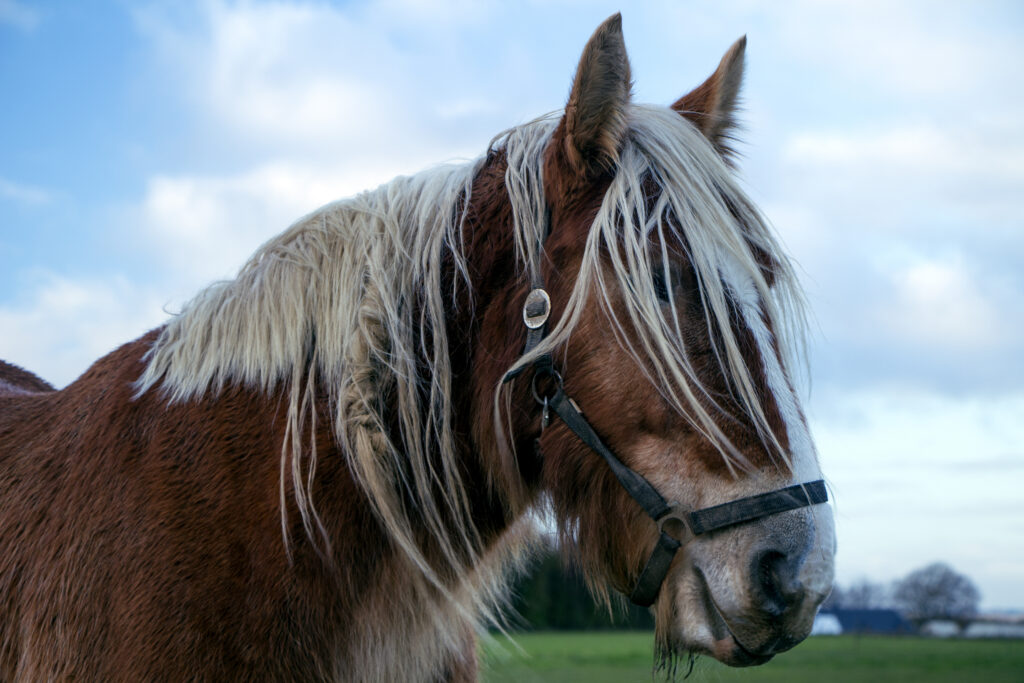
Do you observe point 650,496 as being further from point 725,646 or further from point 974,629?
point 974,629

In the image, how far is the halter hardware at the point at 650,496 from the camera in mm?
2141

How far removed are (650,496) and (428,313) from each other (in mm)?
937

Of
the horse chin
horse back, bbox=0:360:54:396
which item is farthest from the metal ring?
horse back, bbox=0:360:54:396

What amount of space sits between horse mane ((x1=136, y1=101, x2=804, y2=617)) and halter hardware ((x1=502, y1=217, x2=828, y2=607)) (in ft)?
0.29

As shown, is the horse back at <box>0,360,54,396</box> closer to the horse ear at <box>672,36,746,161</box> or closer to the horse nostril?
the horse ear at <box>672,36,746,161</box>

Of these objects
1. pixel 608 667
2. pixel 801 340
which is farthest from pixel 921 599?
pixel 801 340

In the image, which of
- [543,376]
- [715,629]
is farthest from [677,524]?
[543,376]

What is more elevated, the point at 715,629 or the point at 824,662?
the point at 715,629

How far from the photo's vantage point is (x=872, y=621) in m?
58.3

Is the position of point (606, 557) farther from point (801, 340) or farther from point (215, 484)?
point (215, 484)

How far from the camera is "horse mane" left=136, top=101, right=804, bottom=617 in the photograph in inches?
95.1

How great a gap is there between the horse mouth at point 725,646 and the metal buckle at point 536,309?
0.86 meters

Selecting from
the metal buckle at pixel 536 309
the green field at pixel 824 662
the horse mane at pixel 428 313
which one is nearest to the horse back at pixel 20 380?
the horse mane at pixel 428 313

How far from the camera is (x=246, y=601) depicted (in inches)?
93.6
